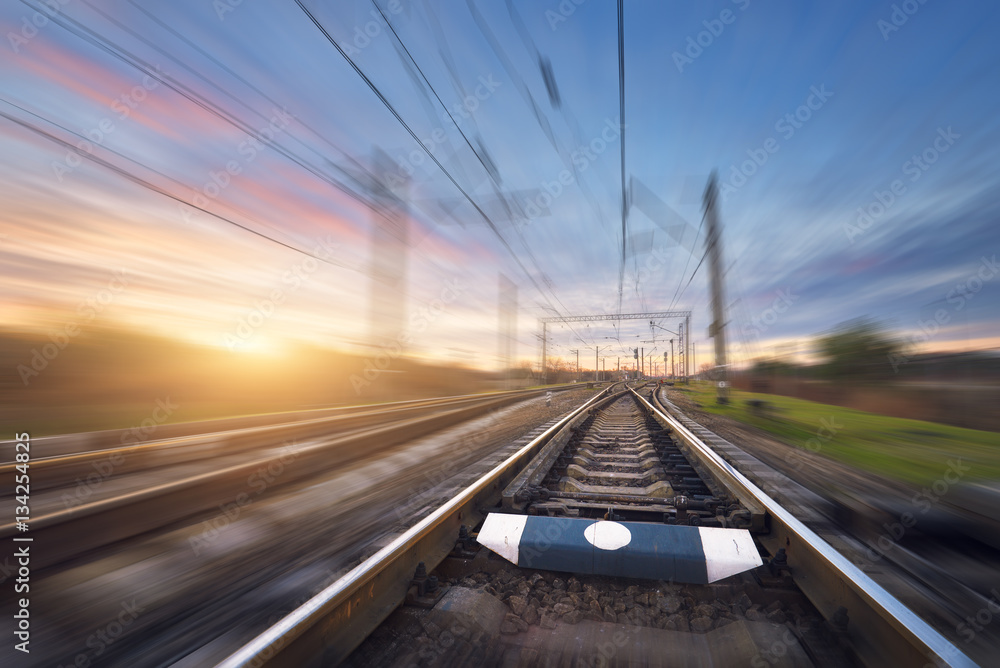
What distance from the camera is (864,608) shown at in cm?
184

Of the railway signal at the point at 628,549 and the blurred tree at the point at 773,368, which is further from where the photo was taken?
the blurred tree at the point at 773,368

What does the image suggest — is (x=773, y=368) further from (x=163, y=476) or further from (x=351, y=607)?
(x=163, y=476)

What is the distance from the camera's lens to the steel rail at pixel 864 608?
1466 mm

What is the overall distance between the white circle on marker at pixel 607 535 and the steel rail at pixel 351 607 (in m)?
0.95

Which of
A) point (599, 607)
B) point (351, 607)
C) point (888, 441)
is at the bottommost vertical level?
point (888, 441)

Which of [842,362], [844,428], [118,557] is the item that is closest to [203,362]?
[118,557]

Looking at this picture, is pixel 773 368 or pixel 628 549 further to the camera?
pixel 773 368

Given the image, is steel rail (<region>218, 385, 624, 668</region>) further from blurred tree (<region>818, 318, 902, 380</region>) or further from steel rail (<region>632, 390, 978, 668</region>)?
blurred tree (<region>818, 318, 902, 380</region>)

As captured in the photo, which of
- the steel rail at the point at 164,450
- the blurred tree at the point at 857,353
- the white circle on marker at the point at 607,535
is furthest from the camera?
the blurred tree at the point at 857,353

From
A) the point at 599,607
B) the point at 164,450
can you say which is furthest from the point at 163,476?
the point at 599,607

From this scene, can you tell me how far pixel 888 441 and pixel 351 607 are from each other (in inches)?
508

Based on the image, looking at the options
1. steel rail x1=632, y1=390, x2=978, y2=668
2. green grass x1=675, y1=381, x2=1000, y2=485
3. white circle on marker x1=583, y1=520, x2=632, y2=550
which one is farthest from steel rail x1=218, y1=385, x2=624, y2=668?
green grass x1=675, y1=381, x2=1000, y2=485

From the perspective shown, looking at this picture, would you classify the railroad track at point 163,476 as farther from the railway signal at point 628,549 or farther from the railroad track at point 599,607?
the railway signal at point 628,549

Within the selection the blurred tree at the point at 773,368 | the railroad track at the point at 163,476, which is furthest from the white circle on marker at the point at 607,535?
the blurred tree at the point at 773,368
